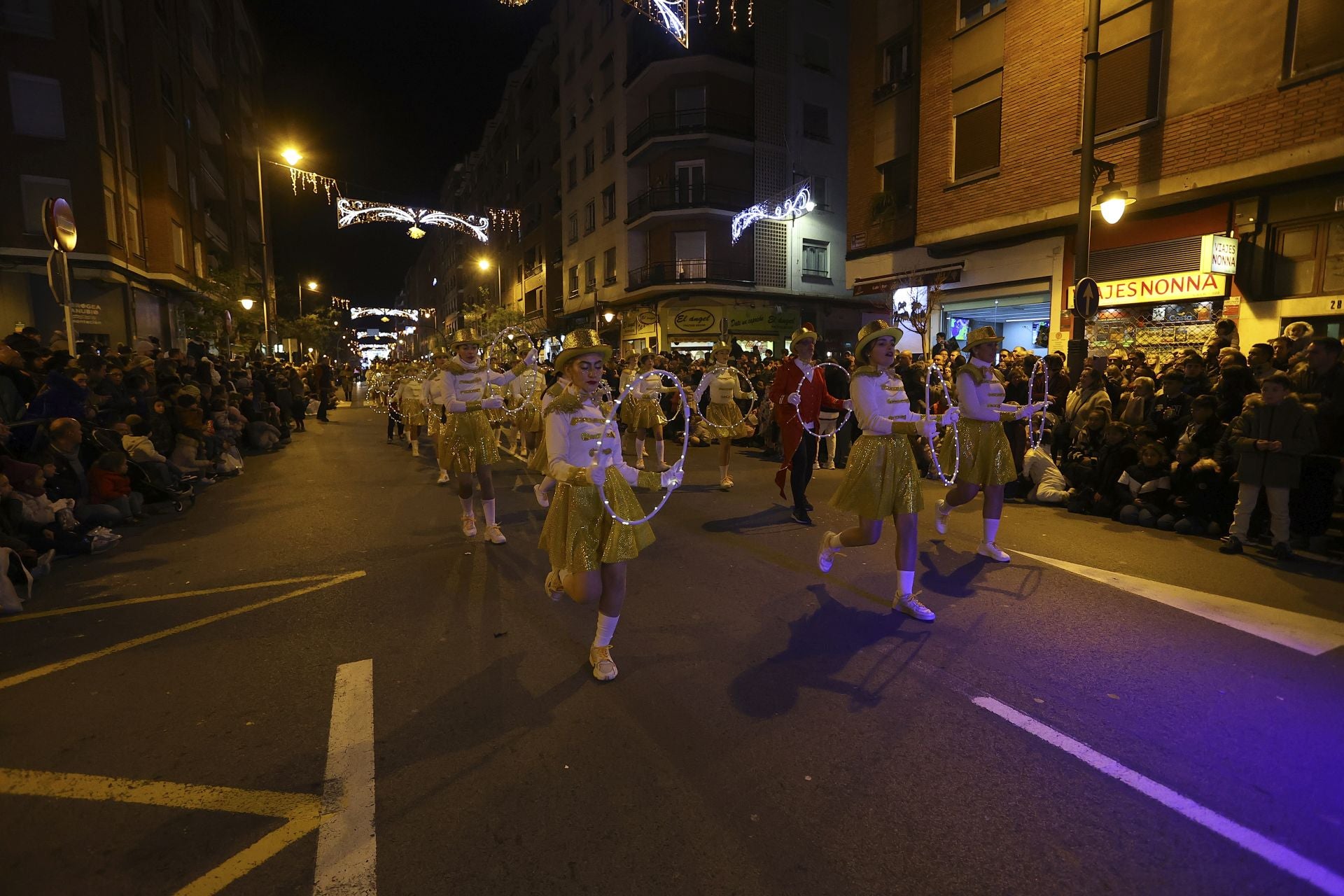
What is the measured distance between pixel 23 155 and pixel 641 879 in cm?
2861

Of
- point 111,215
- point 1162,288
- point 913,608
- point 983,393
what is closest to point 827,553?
point 913,608

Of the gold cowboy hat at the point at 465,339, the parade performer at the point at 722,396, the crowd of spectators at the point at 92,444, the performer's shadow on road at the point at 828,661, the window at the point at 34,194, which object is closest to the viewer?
the performer's shadow on road at the point at 828,661

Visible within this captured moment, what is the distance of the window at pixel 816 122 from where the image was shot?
1287 inches

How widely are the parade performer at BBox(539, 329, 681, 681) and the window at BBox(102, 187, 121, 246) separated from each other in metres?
26.0

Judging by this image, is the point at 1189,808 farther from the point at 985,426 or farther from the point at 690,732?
the point at 985,426

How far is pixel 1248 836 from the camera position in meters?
2.73

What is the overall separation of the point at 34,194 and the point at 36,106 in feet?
8.60

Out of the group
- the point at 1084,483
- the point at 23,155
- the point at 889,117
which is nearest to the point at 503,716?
the point at 1084,483

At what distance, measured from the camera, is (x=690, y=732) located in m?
3.56

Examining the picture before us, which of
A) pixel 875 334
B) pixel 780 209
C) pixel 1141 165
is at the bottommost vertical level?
pixel 875 334

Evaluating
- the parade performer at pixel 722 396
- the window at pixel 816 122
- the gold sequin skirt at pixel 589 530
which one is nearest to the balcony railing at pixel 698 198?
the window at pixel 816 122

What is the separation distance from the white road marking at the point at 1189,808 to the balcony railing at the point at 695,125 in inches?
1224

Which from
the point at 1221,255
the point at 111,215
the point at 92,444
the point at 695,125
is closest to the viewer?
the point at 92,444

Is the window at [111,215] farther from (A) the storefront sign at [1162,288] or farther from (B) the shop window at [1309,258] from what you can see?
(B) the shop window at [1309,258]
